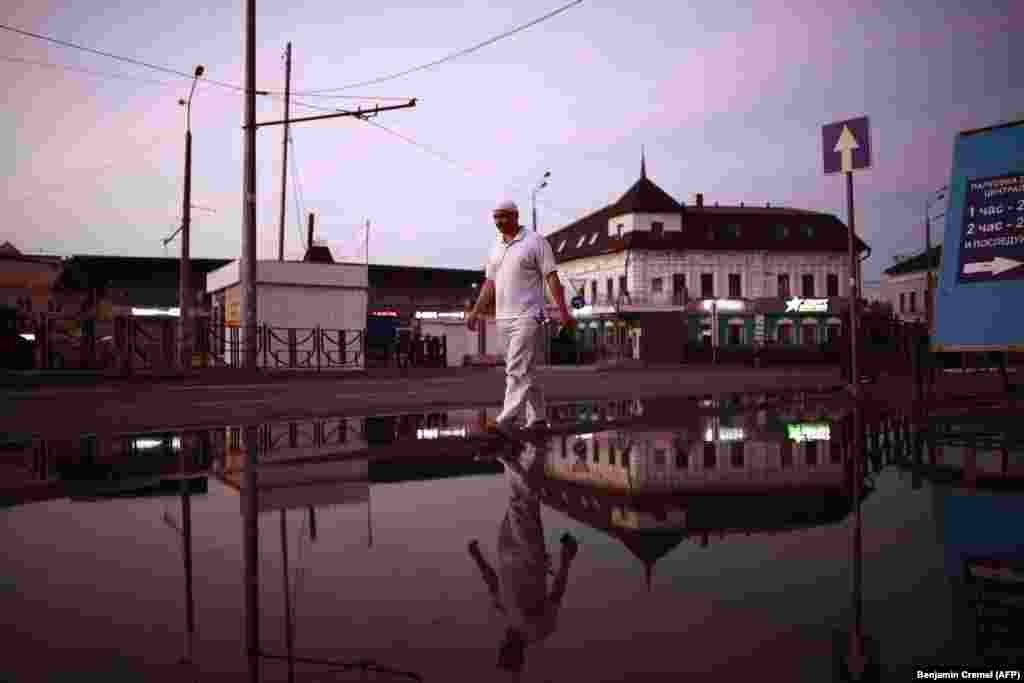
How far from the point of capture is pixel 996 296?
7.77 metres

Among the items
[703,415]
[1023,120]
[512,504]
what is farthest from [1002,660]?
[1023,120]

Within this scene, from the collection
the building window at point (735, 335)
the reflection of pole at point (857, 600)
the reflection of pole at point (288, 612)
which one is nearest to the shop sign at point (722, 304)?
the building window at point (735, 335)

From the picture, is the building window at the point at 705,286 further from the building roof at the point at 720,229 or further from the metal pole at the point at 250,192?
the metal pole at the point at 250,192

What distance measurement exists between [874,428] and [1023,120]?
12.9ft

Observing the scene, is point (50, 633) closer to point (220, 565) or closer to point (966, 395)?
point (220, 565)

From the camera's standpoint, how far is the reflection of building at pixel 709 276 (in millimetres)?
56625

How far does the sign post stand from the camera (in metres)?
9.36

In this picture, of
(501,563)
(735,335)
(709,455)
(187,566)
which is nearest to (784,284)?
(735,335)

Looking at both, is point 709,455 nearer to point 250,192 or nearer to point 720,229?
point 250,192

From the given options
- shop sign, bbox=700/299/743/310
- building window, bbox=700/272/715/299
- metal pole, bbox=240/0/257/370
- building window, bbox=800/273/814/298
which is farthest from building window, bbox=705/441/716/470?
building window, bbox=800/273/814/298

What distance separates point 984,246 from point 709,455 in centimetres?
503

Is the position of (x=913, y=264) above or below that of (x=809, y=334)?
above

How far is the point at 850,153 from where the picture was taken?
375 inches

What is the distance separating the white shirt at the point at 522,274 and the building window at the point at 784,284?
5614cm
